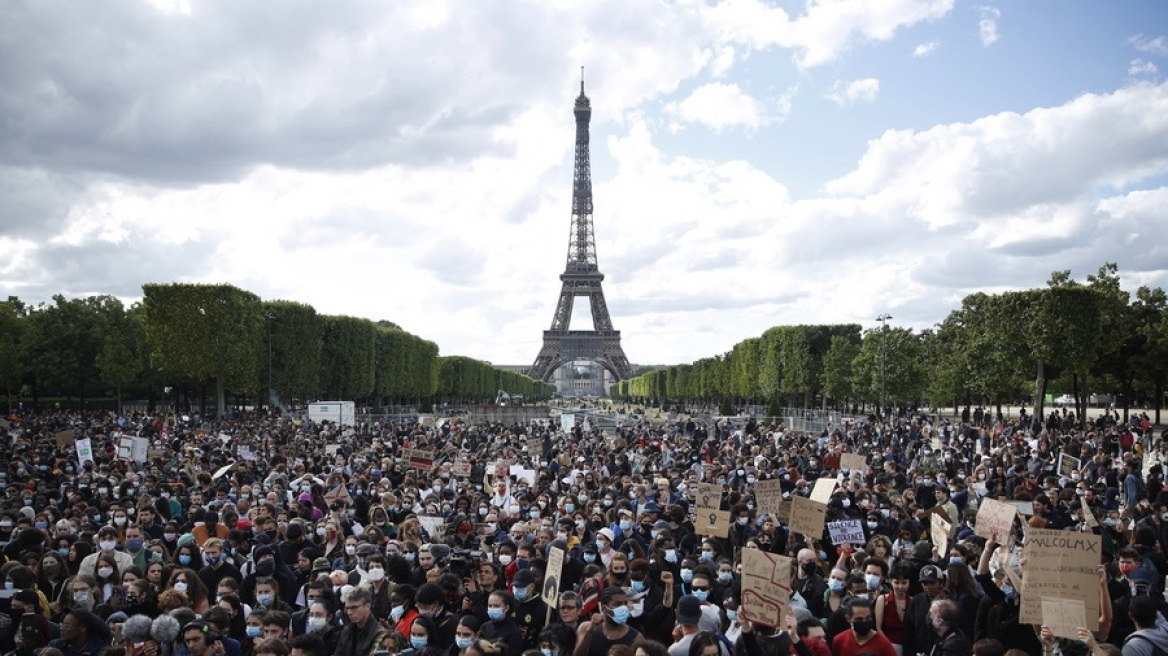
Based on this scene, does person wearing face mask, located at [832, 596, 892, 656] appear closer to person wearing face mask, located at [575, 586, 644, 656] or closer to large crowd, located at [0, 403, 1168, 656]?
large crowd, located at [0, 403, 1168, 656]

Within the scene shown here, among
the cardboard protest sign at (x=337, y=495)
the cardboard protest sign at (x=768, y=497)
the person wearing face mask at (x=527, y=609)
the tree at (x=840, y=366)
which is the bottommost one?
the person wearing face mask at (x=527, y=609)

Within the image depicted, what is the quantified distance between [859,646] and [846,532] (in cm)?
433

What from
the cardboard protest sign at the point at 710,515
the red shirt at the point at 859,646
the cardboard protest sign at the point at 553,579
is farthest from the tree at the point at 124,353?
the red shirt at the point at 859,646

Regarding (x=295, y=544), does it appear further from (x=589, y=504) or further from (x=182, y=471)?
(x=182, y=471)

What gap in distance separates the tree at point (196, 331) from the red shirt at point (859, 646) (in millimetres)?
47800

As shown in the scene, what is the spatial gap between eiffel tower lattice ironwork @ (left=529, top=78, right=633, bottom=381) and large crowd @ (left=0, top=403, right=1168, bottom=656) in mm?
113341

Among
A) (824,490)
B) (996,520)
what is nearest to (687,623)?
(996,520)

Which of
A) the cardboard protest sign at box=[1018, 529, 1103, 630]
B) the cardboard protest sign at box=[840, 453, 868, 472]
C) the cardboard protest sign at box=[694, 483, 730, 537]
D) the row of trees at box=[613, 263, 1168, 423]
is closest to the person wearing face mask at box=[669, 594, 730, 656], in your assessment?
the cardboard protest sign at box=[1018, 529, 1103, 630]

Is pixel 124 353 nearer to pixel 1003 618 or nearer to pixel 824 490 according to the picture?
pixel 824 490

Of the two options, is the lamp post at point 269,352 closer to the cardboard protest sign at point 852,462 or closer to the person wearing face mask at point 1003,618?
the cardboard protest sign at point 852,462

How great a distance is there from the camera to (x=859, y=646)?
6441 mm

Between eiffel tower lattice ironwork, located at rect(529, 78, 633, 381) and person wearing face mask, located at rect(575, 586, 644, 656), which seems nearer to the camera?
person wearing face mask, located at rect(575, 586, 644, 656)

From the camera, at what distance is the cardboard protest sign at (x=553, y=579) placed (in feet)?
24.7

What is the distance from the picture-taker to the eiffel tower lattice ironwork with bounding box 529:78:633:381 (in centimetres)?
13175
